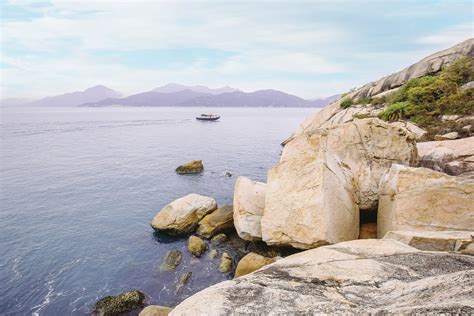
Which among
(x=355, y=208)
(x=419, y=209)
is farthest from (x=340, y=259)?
(x=355, y=208)

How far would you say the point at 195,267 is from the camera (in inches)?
710

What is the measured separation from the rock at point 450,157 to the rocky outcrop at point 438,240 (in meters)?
7.93

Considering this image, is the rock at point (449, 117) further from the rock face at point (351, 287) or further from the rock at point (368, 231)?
the rock face at point (351, 287)

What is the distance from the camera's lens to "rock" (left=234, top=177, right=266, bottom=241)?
1830cm

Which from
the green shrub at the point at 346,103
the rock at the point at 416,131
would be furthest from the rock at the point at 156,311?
the green shrub at the point at 346,103

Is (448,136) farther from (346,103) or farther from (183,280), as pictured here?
(346,103)

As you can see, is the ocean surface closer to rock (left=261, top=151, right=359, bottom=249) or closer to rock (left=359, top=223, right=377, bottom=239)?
rock (left=261, top=151, right=359, bottom=249)

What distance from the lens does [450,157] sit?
16438mm

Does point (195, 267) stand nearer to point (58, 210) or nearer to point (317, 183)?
point (317, 183)

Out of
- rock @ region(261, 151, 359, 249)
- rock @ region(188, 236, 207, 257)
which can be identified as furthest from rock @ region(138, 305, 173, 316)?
rock @ region(188, 236, 207, 257)

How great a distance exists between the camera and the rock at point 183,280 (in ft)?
53.4

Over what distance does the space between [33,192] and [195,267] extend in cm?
2245

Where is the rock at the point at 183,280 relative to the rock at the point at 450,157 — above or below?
below

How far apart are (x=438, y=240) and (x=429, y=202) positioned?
10.4ft
